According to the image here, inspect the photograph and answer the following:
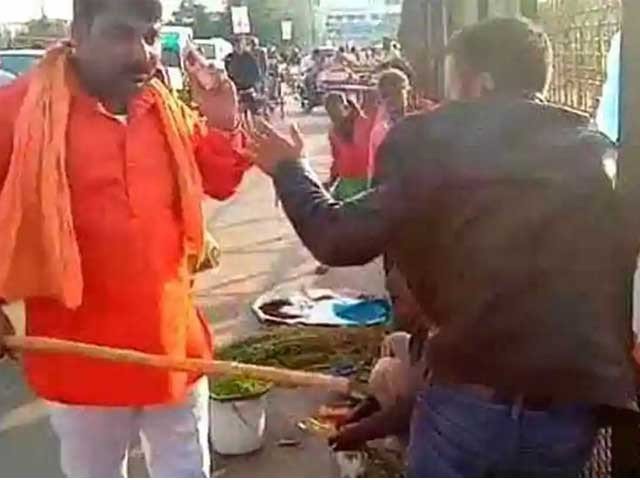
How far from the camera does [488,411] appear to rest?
1918 millimetres

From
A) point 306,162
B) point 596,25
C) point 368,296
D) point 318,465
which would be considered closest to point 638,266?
point 306,162

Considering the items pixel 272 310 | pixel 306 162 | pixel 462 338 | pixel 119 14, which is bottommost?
pixel 272 310

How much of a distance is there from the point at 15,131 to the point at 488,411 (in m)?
1.06

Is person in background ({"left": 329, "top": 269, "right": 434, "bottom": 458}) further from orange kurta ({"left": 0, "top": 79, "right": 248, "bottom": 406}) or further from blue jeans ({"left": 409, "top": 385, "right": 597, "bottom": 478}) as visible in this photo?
orange kurta ({"left": 0, "top": 79, "right": 248, "bottom": 406})

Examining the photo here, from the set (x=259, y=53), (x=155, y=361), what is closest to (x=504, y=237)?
(x=155, y=361)

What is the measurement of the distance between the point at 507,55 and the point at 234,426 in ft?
8.10

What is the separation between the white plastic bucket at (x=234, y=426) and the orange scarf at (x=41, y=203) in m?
1.84

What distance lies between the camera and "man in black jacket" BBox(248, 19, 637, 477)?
1.83 meters

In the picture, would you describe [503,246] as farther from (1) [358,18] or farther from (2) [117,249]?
(1) [358,18]

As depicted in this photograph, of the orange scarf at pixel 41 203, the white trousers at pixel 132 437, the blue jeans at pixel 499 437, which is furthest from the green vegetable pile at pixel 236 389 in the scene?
the blue jeans at pixel 499 437

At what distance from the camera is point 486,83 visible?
1.91 m

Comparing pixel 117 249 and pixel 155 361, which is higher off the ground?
pixel 117 249

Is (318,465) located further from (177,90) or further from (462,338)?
(462,338)

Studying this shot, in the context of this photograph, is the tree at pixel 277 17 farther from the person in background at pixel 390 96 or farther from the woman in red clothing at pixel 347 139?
the person in background at pixel 390 96
